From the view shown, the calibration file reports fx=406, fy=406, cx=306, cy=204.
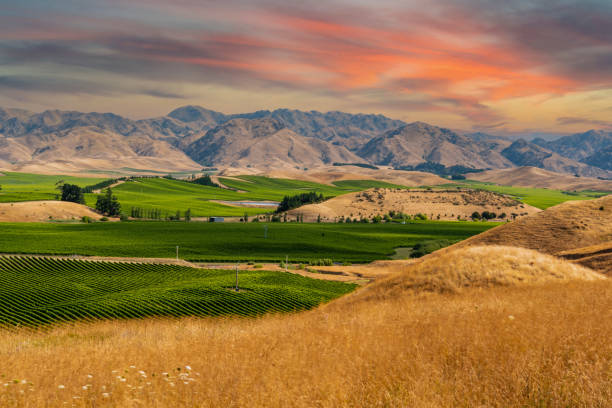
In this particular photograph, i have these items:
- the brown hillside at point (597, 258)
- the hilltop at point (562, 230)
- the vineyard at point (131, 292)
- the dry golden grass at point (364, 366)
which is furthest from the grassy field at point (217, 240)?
the dry golden grass at point (364, 366)

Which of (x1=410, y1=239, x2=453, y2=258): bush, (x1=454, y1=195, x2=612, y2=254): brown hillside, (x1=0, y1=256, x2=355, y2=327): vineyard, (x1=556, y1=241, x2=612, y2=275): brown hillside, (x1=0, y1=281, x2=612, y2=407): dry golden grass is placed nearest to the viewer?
(x1=0, y1=281, x2=612, y2=407): dry golden grass

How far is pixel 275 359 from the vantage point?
1170 cm

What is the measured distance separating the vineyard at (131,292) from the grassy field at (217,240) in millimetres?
22883

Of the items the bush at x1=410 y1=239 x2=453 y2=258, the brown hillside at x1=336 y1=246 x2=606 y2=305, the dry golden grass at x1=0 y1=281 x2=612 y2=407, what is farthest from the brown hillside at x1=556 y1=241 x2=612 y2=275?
the bush at x1=410 y1=239 x2=453 y2=258

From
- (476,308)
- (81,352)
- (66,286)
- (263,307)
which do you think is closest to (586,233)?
(263,307)

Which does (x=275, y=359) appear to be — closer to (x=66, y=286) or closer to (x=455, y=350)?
(x=455, y=350)

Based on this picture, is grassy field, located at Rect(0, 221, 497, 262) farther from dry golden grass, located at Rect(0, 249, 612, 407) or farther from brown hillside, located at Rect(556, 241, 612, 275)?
dry golden grass, located at Rect(0, 249, 612, 407)

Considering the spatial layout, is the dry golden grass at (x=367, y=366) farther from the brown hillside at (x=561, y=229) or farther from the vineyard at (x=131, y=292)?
the brown hillside at (x=561, y=229)

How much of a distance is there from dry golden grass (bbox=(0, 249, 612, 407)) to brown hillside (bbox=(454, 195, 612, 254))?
231ft

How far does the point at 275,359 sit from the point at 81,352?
7.09 metres

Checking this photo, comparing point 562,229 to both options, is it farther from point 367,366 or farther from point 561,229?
point 367,366

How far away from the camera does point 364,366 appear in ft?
34.5

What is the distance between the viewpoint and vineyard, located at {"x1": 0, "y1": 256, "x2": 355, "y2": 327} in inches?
2084

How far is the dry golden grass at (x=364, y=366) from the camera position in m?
8.66
